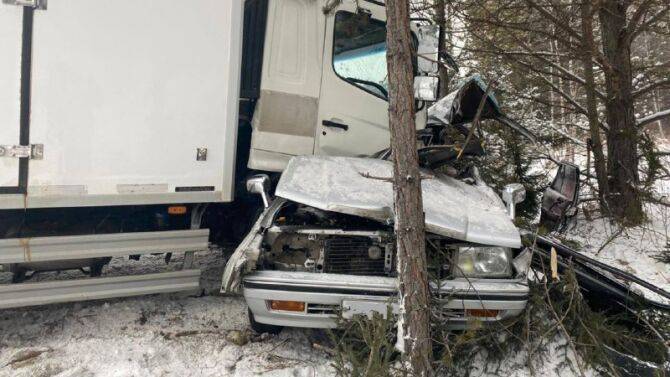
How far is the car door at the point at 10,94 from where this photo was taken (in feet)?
9.47

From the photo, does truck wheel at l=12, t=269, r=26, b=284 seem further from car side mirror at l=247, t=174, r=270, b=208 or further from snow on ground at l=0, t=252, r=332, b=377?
car side mirror at l=247, t=174, r=270, b=208

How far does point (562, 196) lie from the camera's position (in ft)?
13.5

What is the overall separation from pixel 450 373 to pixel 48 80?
10.2 ft

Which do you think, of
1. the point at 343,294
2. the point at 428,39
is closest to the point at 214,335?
the point at 343,294

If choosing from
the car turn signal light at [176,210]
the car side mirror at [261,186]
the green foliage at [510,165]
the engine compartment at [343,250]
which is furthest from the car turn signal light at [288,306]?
the green foliage at [510,165]

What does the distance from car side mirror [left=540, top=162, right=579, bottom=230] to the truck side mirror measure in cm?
131

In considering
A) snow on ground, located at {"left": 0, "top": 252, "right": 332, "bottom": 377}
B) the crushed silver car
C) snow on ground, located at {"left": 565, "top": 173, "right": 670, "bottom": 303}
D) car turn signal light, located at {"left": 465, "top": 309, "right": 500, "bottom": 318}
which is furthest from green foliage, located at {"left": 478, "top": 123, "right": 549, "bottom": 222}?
snow on ground, located at {"left": 0, "top": 252, "right": 332, "bottom": 377}

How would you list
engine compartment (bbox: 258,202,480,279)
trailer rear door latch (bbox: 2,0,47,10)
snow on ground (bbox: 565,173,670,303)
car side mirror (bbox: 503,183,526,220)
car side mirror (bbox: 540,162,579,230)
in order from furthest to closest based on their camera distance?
snow on ground (bbox: 565,173,670,303)
car side mirror (bbox: 540,162,579,230)
car side mirror (bbox: 503,183,526,220)
engine compartment (bbox: 258,202,480,279)
trailer rear door latch (bbox: 2,0,47,10)

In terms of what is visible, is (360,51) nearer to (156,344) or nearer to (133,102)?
(133,102)

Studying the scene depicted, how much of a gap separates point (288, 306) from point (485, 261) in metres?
1.31

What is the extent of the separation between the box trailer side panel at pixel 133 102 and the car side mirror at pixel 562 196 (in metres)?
2.71

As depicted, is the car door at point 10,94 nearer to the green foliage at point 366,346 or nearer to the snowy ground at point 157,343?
the snowy ground at point 157,343

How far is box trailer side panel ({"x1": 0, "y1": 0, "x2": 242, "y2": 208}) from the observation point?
10.1 feet

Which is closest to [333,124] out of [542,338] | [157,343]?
[157,343]
